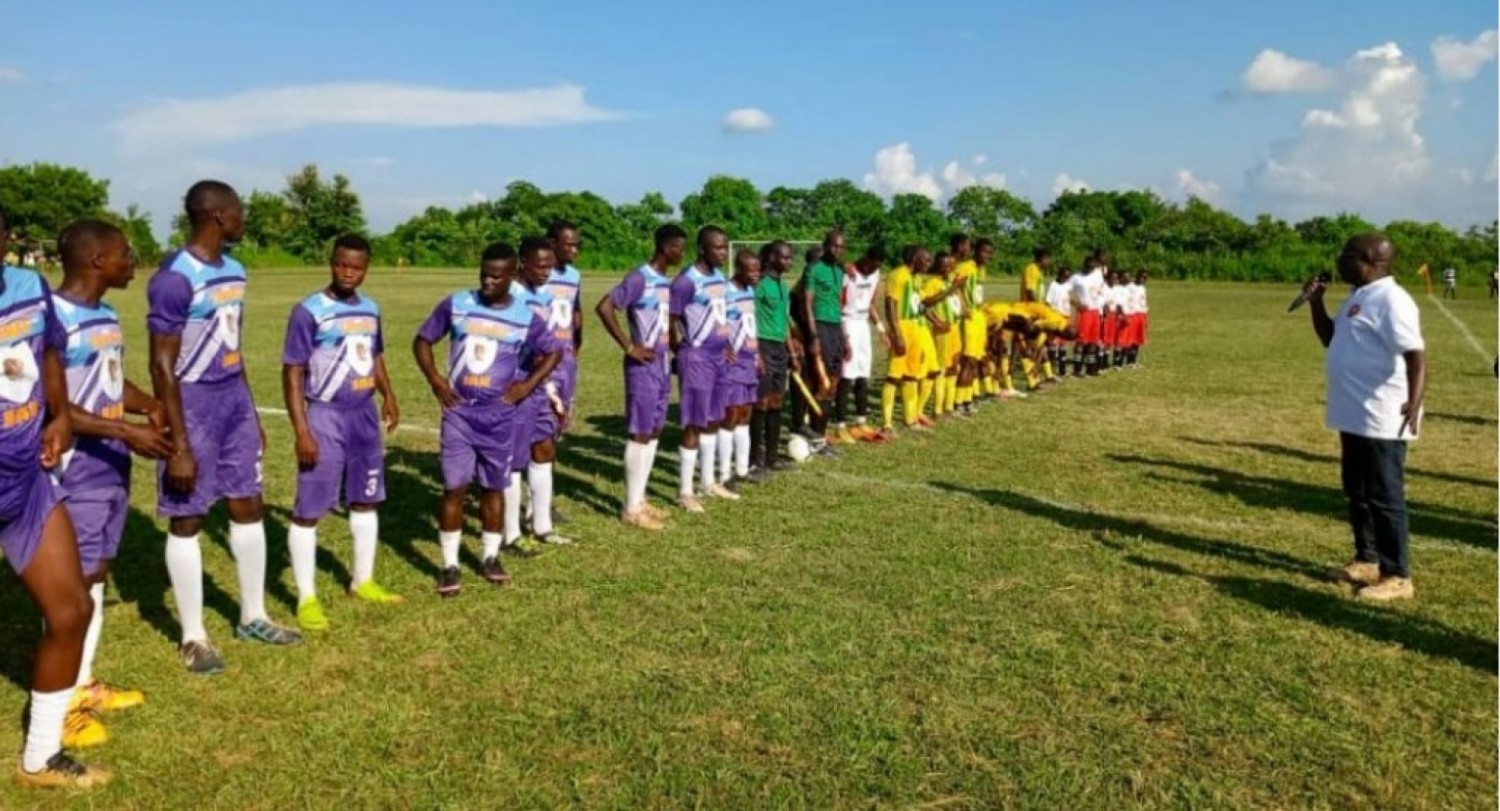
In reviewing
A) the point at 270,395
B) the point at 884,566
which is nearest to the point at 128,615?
the point at 884,566

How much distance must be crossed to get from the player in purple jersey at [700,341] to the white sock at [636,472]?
1.66ft

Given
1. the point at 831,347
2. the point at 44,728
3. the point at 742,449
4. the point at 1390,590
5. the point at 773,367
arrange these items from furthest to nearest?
the point at 831,347
the point at 773,367
the point at 742,449
the point at 1390,590
the point at 44,728

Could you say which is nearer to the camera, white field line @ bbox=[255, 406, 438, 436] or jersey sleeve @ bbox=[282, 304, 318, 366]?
jersey sleeve @ bbox=[282, 304, 318, 366]

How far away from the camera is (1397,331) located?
19.7ft

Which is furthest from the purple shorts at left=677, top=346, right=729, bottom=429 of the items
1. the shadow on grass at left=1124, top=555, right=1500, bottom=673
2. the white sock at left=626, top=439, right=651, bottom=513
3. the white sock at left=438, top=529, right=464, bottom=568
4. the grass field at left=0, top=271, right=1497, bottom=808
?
the shadow on grass at left=1124, top=555, right=1500, bottom=673

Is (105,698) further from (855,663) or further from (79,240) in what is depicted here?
(855,663)

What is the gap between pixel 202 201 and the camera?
481 centimetres

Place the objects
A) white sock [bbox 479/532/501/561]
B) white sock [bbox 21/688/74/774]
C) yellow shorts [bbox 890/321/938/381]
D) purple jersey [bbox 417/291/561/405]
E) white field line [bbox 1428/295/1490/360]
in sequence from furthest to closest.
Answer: white field line [bbox 1428/295/1490/360] → yellow shorts [bbox 890/321/938/381] → white sock [bbox 479/532/501/561] → purple jersey [bbox 417/291/561/405] → white sock [bbox 21/688/74/774]

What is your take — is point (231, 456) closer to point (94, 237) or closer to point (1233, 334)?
point (94, 237)

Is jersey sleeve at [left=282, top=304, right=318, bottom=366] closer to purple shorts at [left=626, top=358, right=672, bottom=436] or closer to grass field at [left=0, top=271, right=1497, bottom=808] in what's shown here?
grass field at [left=0, top=271, right=1497, bottom=808]

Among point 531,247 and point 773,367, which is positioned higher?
point 531,247

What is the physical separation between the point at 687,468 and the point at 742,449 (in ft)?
3.35

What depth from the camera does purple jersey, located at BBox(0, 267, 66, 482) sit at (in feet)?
12.0

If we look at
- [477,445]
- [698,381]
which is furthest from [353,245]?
[698,381]
